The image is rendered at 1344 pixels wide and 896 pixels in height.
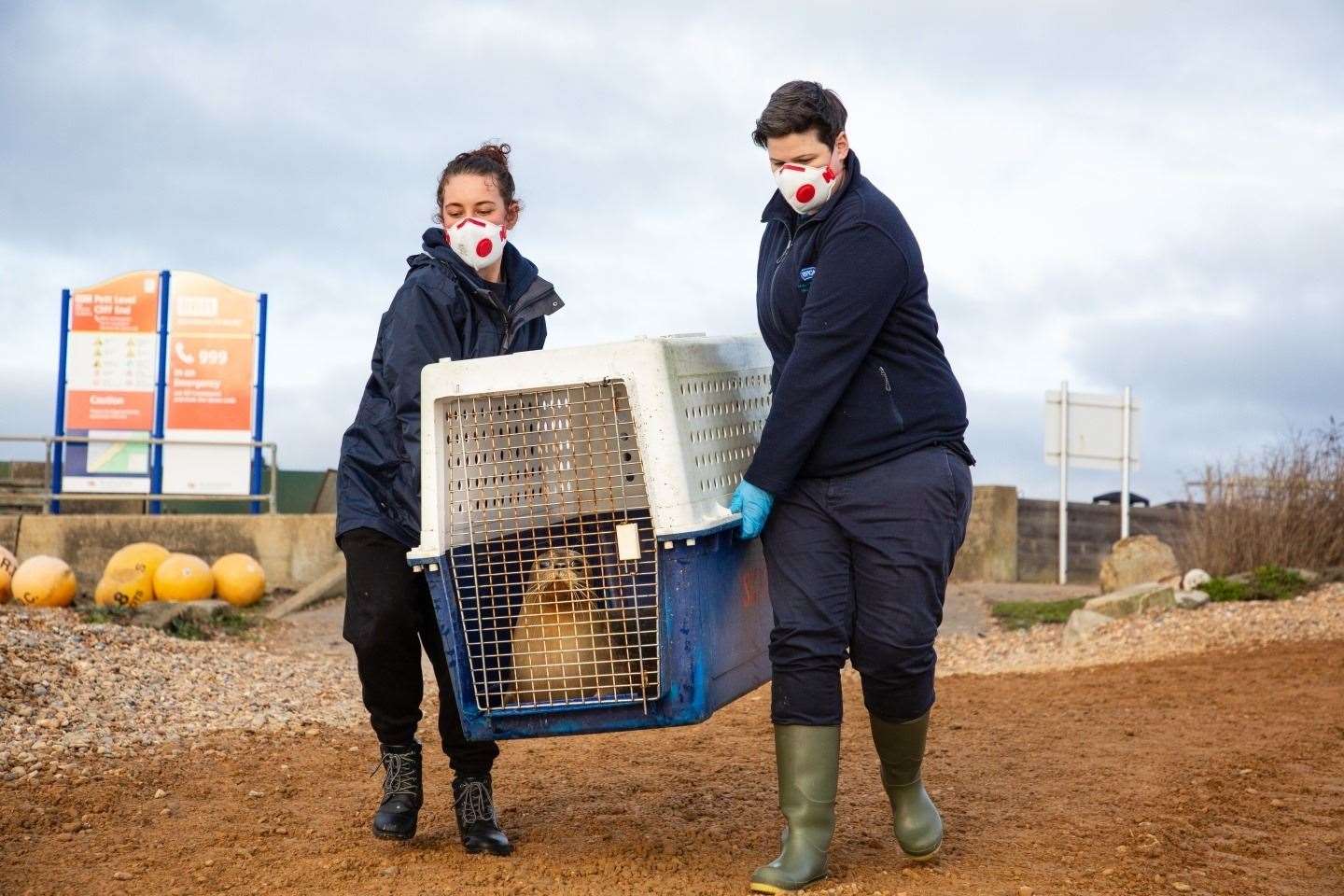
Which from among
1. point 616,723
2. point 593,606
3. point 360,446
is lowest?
point 616,723

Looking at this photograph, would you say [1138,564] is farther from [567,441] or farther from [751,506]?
[567,441]

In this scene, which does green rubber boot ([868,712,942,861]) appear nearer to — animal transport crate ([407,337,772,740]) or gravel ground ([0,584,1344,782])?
animal transport crate ([407,337,772,740])

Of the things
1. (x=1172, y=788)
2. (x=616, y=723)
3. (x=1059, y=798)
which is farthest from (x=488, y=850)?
(x=1172, y=788)

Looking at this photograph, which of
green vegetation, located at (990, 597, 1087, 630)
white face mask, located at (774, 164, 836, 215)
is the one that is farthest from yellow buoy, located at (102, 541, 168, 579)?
white face mask, located at (774, 164, 836, 215)

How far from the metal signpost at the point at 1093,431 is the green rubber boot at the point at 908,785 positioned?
1523 centimetres

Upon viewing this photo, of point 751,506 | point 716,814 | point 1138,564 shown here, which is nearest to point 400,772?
point 716,814

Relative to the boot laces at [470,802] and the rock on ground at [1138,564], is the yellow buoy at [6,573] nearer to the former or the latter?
the boot laces at [470,802]

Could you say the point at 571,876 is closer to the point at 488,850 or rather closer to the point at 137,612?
the point at 488,850

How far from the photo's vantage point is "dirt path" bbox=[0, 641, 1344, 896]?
418 cm

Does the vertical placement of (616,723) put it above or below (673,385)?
below

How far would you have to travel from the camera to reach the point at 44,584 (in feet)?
41.2

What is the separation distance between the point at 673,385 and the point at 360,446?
110 cm

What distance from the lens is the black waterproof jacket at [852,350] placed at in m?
3.81

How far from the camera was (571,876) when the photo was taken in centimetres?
410
